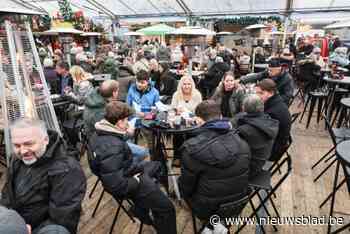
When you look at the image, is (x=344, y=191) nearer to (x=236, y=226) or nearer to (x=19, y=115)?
(x=236, y=226)

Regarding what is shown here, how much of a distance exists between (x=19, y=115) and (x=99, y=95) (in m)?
0.88

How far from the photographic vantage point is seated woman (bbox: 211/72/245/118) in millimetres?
3863

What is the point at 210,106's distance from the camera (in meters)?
2.12

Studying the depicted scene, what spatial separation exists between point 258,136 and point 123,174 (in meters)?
1.17

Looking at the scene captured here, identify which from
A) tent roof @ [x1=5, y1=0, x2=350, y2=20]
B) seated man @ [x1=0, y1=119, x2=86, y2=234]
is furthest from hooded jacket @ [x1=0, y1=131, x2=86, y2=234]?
tent roof @ [x1=5, y1=0, x2=350, y2=20]

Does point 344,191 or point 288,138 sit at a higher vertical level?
point 288,138

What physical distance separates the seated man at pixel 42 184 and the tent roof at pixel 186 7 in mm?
11600

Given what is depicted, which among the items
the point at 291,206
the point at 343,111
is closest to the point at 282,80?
the point at 343,111

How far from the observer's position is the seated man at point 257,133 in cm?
220

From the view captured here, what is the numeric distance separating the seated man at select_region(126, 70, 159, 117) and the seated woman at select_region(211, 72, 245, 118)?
41.3 inches

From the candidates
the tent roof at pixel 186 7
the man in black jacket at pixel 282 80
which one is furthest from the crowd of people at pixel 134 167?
the tent roof at pixel 186 7

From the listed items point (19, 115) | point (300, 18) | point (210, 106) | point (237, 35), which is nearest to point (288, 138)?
point (210, 106)

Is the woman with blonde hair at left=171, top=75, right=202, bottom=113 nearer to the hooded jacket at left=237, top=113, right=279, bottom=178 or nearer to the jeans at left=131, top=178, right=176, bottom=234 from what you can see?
the hooded jacket at left=237, top=113, right=279, bottom=178

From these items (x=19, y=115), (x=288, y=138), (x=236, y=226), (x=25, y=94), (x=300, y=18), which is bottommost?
(x=236, y=226)
